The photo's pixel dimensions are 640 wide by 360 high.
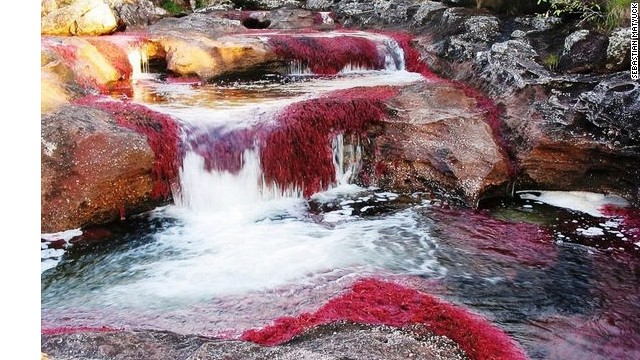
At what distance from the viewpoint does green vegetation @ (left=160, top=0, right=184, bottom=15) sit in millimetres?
→ 18297

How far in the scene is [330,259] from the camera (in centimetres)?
543

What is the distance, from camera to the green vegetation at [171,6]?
60.0 ft

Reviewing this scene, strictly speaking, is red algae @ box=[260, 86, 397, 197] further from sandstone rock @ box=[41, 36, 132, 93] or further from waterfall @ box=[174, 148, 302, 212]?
sandstone rock @ box=[41, 36, 132, 93]

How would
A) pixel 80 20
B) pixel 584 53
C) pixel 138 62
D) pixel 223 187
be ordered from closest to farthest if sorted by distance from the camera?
pixel 223 187, pixel 584 53, pixel 138 62, pixel 80 20

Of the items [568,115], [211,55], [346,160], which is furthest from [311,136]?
[211,55]

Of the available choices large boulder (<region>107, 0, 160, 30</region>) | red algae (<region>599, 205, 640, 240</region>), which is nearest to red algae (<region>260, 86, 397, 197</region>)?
red algae (<region>599, 205, 640, 240</region>)

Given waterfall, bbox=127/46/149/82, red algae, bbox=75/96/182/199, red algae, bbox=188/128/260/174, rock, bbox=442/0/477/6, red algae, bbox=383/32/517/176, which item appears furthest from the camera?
rock, bbox=442/0/477/6

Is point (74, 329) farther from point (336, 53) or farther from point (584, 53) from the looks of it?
point (336, 53)

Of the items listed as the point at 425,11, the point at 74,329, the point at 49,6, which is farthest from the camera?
the point at 425,11

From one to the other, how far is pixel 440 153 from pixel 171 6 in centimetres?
1437

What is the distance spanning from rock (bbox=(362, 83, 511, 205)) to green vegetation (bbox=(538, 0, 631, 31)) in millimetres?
2559

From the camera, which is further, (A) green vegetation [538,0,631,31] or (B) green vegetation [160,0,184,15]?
(B) green vegetation [160,0,184,15]
